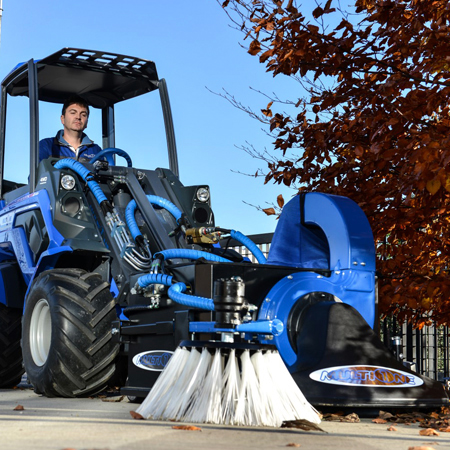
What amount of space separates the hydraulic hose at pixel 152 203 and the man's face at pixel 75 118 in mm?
1409

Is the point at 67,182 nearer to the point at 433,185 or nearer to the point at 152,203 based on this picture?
the point at 152,203

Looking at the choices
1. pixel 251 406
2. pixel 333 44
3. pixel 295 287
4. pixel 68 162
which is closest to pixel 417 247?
pixel 333 44

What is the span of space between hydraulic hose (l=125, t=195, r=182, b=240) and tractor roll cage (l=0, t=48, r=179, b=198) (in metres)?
1.02

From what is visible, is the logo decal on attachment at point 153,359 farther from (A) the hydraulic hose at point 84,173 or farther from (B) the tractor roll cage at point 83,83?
(B) the tractor roll cage at point 83,83

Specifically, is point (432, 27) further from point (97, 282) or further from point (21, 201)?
point (21, 201)

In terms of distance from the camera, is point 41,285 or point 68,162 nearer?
point 41,285

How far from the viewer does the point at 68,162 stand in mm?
6727

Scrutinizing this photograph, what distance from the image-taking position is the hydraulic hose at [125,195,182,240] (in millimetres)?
Result: 6189

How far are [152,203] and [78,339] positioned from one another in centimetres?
153

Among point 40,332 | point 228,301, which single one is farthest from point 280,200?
Answer: point 228,301

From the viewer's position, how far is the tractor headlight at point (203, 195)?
22.9 ft

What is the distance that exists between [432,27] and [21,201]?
3748mm

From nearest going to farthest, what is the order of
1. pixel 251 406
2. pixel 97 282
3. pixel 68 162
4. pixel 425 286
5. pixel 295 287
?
1. pixel 251 406
2. pixel 295 287
3. pixel 97 282
4. pixel 425 286
5. pixel 68 162

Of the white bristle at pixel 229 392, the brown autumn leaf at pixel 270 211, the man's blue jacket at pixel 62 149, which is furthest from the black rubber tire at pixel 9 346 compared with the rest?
the white bristle at pixel 229 392
